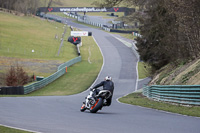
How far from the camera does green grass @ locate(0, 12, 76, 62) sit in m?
70.7

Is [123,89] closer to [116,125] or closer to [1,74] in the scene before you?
[1,74]

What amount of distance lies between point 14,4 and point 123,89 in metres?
96.8

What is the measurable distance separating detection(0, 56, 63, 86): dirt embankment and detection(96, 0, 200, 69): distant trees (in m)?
12.9

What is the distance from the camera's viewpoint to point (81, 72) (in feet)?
184

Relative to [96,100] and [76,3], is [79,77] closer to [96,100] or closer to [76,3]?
[96,100]

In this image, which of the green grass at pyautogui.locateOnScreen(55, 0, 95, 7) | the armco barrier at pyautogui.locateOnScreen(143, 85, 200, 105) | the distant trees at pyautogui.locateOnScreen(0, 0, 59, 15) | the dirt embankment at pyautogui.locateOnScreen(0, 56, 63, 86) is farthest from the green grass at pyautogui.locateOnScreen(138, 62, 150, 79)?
the green grass at pyautogui.locateOnScreen(55, 0, 95, 7)

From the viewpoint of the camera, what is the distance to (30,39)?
87.9 meters

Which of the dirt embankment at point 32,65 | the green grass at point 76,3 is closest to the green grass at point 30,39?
the dirt embankment at point 32,65

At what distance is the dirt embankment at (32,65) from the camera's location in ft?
169

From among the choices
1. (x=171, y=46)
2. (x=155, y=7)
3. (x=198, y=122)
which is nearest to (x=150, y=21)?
(x=155, y=7)

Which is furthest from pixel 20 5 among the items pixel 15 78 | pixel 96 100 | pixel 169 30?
pixel 96 100

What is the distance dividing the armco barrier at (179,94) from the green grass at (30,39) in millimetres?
42996

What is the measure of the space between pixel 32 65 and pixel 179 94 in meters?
40.3

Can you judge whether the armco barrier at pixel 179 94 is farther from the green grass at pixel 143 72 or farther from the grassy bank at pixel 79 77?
the green grass at pixel 143 72
